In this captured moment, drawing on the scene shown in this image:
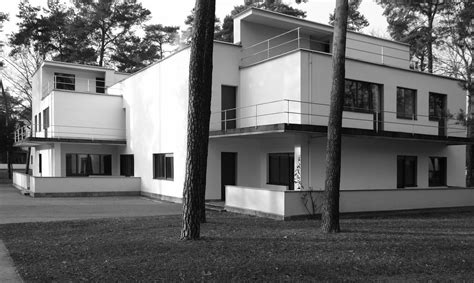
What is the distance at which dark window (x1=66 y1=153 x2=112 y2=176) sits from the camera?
82.9 feet

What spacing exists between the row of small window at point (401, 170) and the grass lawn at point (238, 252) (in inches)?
216

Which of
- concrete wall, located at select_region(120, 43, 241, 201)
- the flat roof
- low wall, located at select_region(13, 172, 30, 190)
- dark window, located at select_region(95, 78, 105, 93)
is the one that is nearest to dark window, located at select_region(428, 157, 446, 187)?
the flat roof

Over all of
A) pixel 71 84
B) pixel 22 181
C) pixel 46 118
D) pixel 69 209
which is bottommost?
pixel 69 209

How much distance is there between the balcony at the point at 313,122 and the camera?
52.2 ft

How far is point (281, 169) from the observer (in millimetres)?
18109

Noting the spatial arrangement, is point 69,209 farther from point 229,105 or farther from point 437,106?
point 437,106

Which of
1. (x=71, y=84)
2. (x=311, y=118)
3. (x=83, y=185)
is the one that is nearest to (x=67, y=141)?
(x=83, y=185)

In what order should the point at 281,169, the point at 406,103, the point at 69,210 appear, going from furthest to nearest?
the point at 406,103
the point at 281,169
the point at 69,210

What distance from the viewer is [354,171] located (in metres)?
17.8

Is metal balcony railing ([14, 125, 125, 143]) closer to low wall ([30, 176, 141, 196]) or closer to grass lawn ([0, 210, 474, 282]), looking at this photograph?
low wall ([30, 176, 141, 196])

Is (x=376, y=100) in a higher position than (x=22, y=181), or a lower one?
higher

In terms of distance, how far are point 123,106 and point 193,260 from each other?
2102 cm

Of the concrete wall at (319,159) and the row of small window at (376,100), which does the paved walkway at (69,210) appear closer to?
the concrete wall at (319,159)

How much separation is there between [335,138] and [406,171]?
443 inches
